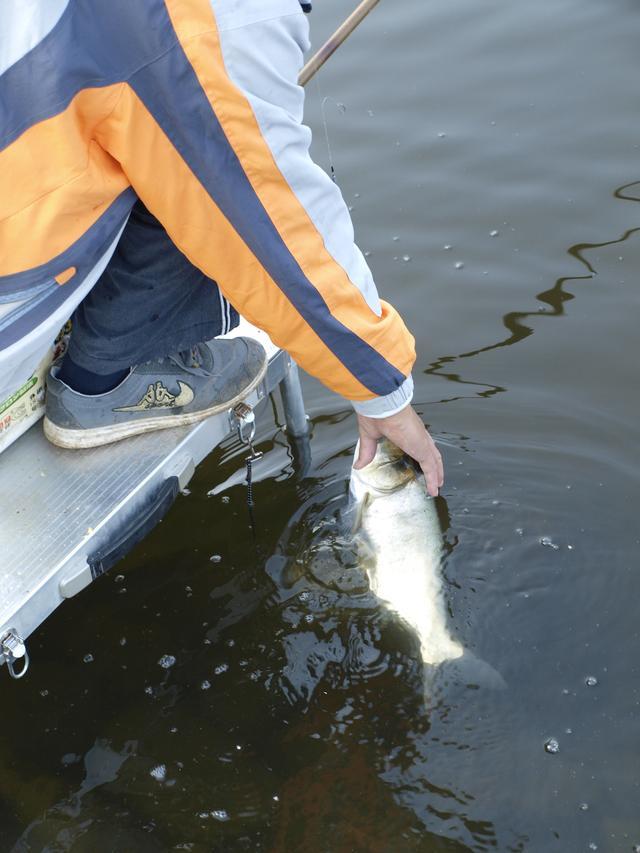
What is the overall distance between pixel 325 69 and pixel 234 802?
450cm

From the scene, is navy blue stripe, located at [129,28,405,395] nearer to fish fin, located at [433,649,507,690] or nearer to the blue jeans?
the blue jeans

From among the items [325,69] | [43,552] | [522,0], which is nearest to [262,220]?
[43,552]

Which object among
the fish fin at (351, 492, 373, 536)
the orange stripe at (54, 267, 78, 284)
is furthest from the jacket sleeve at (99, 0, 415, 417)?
the fish fin at (351, 492, 373, 536)

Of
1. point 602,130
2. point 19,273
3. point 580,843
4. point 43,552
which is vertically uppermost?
point 19,273

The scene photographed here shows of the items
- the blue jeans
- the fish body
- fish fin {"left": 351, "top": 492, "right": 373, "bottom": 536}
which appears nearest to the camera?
the blue jeans

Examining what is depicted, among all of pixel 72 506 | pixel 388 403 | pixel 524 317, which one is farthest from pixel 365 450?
pixel 524 317

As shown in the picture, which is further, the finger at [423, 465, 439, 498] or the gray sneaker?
the gray sneaker

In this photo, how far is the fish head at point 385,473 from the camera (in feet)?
11.3

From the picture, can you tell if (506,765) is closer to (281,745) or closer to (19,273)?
(281,745)

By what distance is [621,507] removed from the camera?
3.57 m

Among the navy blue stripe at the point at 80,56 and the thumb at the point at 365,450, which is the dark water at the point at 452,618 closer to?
the thumb at the point at 365,450

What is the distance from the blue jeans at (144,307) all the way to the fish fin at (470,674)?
50.6 inches

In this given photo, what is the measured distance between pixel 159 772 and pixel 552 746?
3.84 feet

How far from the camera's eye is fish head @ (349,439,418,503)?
11.3 feet
